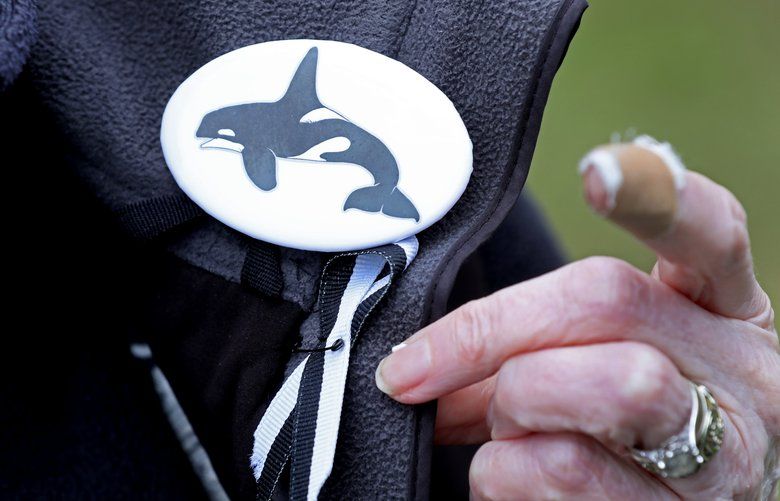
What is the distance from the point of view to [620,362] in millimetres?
471

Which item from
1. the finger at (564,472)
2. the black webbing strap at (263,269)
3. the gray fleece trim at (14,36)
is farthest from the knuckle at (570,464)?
the gray fleece trim at (14,36)

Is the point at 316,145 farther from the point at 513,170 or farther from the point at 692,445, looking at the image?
the point at 692,445

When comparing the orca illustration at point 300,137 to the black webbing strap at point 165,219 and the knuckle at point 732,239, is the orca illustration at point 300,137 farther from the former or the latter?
the knuckle at point 732,239

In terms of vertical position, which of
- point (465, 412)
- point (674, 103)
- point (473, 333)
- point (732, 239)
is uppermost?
point (732, 239)

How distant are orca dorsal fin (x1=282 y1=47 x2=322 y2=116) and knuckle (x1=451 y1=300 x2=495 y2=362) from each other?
206 millimetres

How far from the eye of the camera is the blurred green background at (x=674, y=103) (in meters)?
2.22

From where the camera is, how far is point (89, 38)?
0.64 metres

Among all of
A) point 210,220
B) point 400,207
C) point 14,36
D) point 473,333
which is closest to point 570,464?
point 473,333

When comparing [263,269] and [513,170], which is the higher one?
[513,170]

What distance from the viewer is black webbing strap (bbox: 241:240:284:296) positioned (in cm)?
58

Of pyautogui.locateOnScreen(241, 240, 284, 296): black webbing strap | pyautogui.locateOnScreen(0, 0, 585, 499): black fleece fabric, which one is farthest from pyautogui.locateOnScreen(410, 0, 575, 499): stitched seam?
pyautogui.locateOnScreen(241, 240, 284, 296): black webbing strap

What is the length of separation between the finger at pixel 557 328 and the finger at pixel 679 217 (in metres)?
0.02

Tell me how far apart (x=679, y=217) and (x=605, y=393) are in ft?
0.38

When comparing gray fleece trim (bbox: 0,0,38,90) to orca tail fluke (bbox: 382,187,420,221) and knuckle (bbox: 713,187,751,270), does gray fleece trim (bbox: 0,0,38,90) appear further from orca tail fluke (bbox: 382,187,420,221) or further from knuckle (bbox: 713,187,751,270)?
knuckle (bbox: 713,187,751,270)
